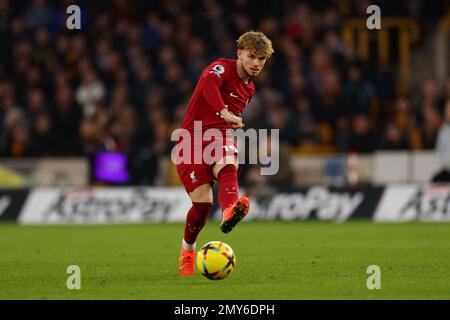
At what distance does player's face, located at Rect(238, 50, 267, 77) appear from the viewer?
978 centimetres

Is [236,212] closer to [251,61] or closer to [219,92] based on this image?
[219,92]

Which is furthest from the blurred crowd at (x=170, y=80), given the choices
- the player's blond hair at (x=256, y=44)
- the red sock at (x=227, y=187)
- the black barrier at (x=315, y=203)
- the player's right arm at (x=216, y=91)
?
the red sock at (x=227, y=187)

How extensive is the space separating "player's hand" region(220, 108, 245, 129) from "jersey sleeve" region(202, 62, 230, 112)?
103mm

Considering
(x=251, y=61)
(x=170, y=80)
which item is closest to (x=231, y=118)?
(x=251, y=61)

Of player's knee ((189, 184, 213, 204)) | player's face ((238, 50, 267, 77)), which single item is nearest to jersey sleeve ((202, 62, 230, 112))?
player's face ((238, 50, 267, 77))

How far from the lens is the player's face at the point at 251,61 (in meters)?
9.78

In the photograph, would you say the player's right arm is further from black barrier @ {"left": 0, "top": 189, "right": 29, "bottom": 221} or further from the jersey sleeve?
black barrier @ {"left": 0, "top": 189, "right": 29, "bottom": 221}

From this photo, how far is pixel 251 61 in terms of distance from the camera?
981 cm

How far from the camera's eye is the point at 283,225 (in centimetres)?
1812

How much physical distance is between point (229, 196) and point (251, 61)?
4.17ft

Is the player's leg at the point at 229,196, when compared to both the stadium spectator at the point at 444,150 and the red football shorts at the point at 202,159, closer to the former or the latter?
the red football shorts at the point at 202,159

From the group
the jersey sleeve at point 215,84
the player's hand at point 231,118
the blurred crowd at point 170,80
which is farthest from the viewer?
the blurred crowd at point 170,80

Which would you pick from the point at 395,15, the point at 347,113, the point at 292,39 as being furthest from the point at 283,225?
the point at 395,15

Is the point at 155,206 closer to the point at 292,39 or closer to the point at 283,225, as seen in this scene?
the point at 283,225
